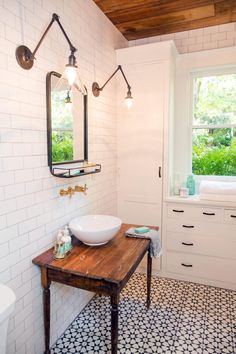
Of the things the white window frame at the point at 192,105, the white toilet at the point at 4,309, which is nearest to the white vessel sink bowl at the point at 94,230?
the white toilet at the point at 4,309

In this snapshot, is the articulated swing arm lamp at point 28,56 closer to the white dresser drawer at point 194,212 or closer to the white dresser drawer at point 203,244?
the white dresser drawer at point 194,212

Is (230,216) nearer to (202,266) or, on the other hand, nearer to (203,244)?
(203,244)

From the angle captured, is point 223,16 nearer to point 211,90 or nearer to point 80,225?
point 211,90

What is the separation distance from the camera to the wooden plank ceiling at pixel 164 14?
226cm

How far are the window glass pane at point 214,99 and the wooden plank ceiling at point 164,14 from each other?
22.7 inches

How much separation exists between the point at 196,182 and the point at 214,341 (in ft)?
5.35

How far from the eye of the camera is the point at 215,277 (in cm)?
261

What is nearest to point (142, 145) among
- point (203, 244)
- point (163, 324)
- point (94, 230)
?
point (203, 244)

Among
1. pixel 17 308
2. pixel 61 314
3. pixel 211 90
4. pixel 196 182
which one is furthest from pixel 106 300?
pixel 211 90

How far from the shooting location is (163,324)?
208 centimetres

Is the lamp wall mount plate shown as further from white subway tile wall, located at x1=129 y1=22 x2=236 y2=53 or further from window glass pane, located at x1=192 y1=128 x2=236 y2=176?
window glass pane, located at x1=192 y1=128 x2=236 y2=176

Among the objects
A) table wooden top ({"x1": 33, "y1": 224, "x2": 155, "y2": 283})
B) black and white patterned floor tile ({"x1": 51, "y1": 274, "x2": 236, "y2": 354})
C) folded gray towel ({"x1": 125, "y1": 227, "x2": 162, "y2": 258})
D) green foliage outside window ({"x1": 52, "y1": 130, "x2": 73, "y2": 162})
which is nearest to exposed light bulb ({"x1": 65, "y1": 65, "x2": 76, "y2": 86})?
green foliage outside window ({"x1": 52, "y1": 130, "x2": 73, "y2": 162})

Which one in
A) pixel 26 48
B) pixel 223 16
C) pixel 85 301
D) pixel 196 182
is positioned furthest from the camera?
pixel 196 182

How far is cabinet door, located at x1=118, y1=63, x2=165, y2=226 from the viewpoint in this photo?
8.75ft
